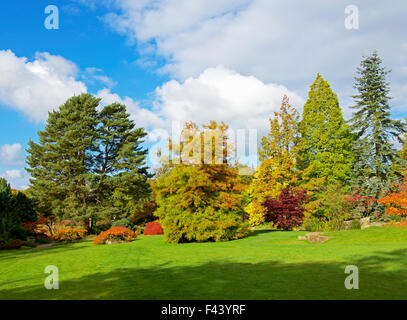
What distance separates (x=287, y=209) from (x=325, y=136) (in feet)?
30.1

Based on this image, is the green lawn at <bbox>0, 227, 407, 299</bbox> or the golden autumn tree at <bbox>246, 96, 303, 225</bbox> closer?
the green lawn at <bbox>0, 227, 407, 299</bbox>

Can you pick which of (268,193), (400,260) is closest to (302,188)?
(268,193)

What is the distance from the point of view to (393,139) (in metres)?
24.2

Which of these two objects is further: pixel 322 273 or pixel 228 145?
pixel 228 145

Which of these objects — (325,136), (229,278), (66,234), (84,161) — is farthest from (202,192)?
(84,161)

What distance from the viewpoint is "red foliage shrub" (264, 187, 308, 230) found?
2080 centimetres

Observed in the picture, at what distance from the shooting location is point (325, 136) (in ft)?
86.2

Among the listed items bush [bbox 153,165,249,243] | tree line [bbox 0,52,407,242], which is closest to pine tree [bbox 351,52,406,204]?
tree line [bbox 0,52,407,242]

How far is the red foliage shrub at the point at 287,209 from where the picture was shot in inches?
819

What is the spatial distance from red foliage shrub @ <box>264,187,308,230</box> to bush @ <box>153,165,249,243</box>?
5.51m

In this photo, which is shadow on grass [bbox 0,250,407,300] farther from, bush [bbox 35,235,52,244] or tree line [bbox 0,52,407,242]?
bush [bbox 35,235,52,244]

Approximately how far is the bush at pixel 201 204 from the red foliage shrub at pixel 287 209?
551 cm
